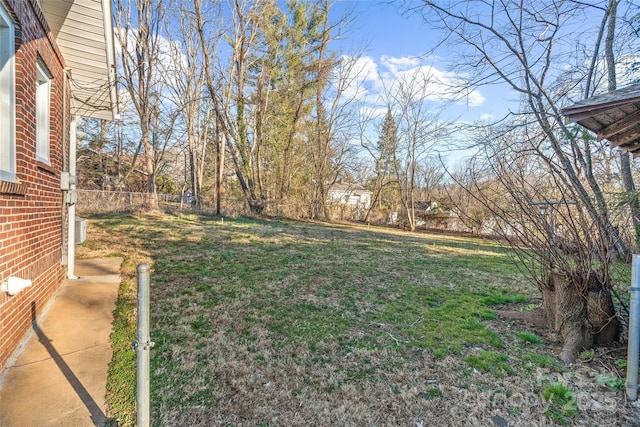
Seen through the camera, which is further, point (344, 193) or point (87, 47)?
point (344, 193)

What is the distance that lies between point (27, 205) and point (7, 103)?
0.88 meters

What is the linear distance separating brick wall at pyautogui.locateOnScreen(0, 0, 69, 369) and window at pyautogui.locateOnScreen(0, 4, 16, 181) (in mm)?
80

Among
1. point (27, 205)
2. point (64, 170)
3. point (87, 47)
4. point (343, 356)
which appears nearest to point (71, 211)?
point (64, 170)

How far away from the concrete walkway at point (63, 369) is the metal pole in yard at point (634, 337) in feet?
11.8

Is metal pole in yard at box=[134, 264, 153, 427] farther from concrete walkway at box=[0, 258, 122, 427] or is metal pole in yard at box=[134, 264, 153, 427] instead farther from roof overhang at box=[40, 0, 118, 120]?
roof overhang at box=[40, 0, 118, 120]

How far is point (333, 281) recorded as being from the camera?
5281mm

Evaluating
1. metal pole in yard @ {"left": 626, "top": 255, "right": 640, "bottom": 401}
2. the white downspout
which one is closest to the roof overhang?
the white downspout

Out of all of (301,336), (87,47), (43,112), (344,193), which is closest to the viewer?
(301,336)

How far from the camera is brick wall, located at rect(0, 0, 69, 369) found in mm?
2328

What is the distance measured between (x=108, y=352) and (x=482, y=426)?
293 centimetres

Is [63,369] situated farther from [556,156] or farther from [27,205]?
[556,156]

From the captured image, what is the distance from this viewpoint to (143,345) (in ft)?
5.11

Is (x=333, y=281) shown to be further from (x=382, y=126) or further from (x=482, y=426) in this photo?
(x=382, y=126)

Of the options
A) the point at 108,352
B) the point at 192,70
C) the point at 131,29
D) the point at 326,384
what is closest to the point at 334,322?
the point at 326,384
